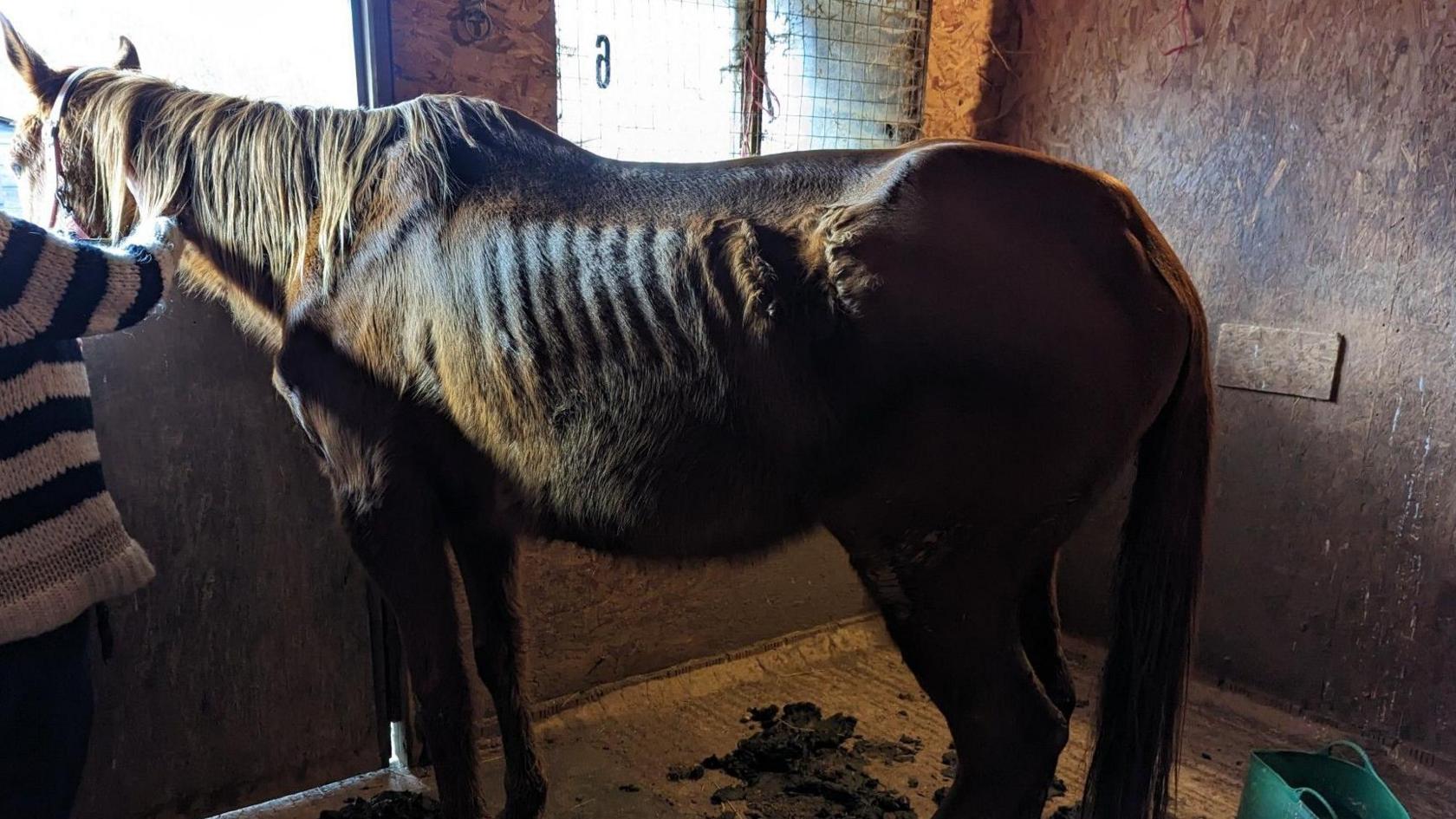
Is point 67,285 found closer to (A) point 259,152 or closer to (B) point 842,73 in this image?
(A) point 259,152

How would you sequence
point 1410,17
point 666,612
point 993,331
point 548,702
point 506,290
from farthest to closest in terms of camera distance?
1. point 666,612
2. point 548,702
3. point 1410,17
4. point 506,290
5. point 993,331

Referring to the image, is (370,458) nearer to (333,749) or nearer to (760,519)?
(760,519)

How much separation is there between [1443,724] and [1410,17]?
6.29ft

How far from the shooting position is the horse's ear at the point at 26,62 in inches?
63.0

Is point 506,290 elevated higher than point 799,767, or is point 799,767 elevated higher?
point 506,290

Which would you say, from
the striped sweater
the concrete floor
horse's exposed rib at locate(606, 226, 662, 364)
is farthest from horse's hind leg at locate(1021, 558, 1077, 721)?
the striped sweater

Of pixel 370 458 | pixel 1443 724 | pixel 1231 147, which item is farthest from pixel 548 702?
pixel 1231 147

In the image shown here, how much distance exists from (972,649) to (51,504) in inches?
61.5

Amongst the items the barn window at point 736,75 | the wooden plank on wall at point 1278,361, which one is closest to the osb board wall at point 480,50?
the barn window at point 736,75

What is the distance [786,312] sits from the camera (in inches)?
54.9

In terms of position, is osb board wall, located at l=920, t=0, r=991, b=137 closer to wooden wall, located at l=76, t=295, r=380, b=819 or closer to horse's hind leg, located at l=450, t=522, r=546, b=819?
horse's hind leg, located at l=450, t=522, r=546, b=819

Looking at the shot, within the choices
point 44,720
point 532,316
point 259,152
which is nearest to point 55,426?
point 44,720

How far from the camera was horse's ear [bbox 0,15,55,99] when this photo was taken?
5.25ft

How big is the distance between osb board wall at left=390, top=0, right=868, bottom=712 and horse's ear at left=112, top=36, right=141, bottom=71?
1.75 feet
